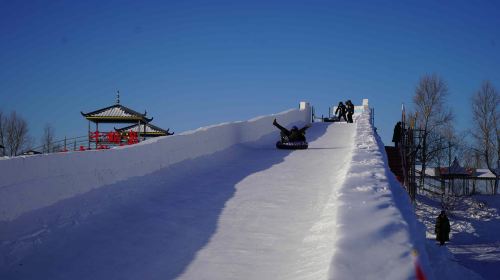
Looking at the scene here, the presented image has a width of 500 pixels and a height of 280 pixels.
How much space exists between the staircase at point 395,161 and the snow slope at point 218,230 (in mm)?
14914

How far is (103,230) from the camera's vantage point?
20.5 ft

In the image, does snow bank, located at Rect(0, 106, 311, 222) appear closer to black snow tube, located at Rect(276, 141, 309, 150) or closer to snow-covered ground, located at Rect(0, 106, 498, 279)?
snow-covered ground, located at Rect(0, 106, 498, 279)

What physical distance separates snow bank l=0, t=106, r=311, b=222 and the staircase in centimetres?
1341

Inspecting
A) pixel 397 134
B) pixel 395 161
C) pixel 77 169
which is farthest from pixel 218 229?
pixel 397 134

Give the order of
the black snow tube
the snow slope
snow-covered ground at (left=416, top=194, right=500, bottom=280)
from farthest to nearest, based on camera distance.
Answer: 1. the black snow tube
2. snow-covered ground at (left=416, top=194, right=500, bottom=280)
3. the snow slope

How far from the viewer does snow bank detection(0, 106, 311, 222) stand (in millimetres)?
5949

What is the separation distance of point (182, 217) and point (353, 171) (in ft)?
8.22

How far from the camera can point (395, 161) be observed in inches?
944

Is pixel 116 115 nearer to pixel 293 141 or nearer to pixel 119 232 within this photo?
pixel 293 141

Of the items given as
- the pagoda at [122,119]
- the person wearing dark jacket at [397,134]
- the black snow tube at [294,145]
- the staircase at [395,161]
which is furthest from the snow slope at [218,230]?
the pagoda at [122,119]

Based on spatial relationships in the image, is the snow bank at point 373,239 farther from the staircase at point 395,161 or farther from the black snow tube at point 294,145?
the staircase at point 395,161

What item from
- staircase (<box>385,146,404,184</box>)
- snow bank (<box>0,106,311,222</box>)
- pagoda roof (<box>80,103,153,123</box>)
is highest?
pagoda roof (<box>80,103,153,123</box>)

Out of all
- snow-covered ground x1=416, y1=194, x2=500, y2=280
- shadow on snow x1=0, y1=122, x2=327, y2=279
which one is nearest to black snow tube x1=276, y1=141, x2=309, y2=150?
snow-covered ground x1=416, y1=194, x2=500, y2=280

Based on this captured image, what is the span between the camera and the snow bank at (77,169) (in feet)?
19.5
